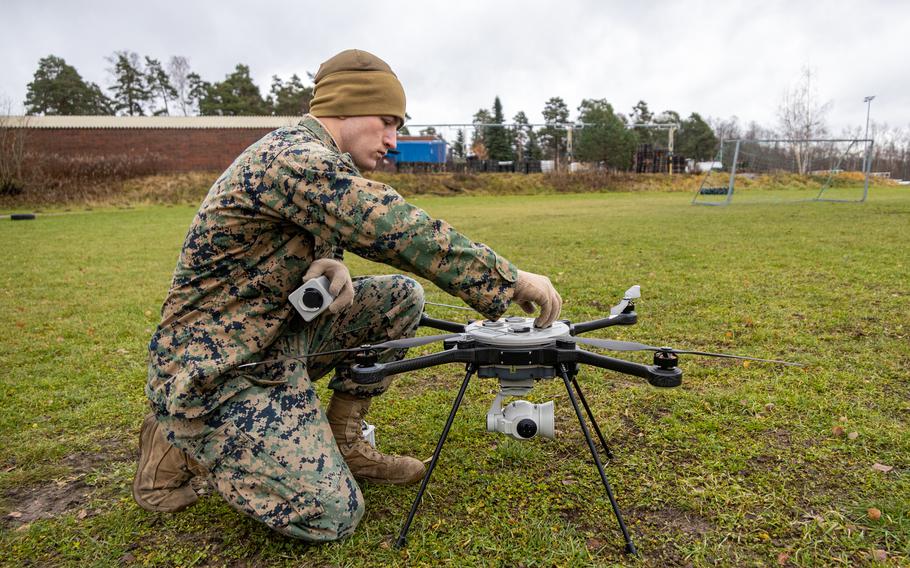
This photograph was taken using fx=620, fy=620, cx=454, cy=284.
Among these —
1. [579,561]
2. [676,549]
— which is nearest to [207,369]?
[579,561]

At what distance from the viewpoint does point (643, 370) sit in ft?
6.91

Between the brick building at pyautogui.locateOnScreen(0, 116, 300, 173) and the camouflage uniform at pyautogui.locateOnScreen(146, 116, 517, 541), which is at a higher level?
the brick building at pyautogui.locateOnScreen(0, 116, 300, 173)

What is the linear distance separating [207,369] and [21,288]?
336 inches

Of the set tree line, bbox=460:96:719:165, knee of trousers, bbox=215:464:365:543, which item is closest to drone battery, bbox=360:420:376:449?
knee of trousers, bbox=215:464:365:543

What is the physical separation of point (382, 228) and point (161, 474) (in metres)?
1.56

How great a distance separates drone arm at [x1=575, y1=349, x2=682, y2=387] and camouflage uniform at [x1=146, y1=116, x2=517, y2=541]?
375 mm

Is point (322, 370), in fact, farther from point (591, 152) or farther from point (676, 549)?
point (591, 152)

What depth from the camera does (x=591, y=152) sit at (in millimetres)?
49906

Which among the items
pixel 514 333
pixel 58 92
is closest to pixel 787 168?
pixel 514 333

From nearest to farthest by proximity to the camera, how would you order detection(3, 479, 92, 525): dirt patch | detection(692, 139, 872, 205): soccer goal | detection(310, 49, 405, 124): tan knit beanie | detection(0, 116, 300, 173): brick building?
detection(310, 49, 405, 124): tan knit beanie → detection(3, 479, 92, 525): dirt patch → detection(692, 139, 872, 205): soccer goal → detection(0, 116, 300, 173): brick building

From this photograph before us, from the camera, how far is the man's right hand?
233 centimetres

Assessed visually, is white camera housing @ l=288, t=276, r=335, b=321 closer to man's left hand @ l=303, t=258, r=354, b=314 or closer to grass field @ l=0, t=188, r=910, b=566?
man's left hand @ l=303, t=258, r=354, b=314

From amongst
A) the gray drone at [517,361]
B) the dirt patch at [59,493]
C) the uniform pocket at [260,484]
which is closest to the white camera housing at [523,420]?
the gray drone at [517,361]

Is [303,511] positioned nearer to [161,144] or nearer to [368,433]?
[368,433]
